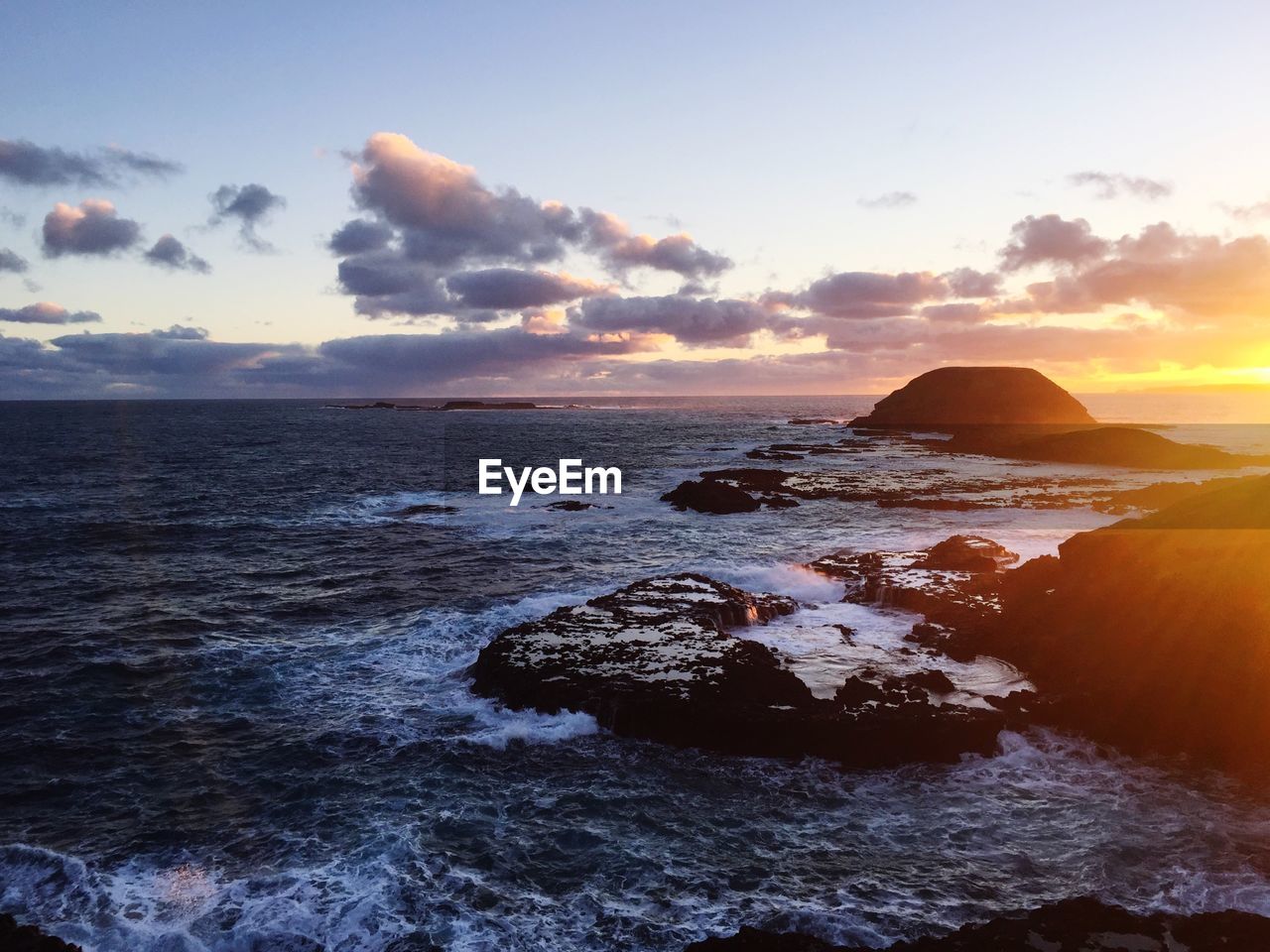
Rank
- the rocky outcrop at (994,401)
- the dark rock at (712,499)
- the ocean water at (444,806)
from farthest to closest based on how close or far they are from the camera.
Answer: the rocky outcrop at (994,401) → the dark rock at (712,499) → the ocean water at (444,806)

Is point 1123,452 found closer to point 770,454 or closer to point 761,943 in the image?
point 770,454

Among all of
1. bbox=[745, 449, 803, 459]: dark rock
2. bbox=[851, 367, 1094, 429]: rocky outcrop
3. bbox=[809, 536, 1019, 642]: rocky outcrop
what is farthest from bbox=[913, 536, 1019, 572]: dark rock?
bbox=[851, 367, 1094, 429]: rocky outcrop

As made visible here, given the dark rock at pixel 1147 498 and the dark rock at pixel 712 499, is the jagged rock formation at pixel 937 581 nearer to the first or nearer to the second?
the dark rock at pixel 712 499

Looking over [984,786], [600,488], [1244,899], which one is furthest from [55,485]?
[1244,899]

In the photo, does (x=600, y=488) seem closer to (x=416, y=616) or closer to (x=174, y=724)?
(x=416, y=616)

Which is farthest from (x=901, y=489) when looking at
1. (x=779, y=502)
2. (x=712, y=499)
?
(x=712, y=499)

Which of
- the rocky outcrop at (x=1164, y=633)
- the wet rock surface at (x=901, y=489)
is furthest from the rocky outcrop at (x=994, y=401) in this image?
the rocky outcrop at (x=1164, y=633)

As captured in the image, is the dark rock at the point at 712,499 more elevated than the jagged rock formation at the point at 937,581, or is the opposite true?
the dark rock at the point at 712,499
